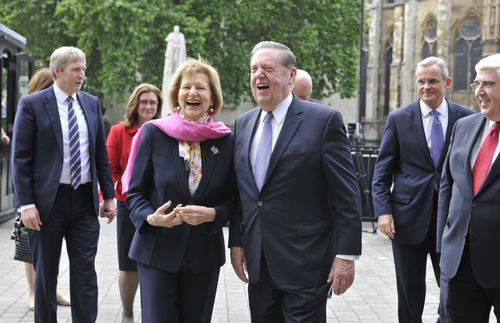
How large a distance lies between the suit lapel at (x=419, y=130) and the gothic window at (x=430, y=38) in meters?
43.5

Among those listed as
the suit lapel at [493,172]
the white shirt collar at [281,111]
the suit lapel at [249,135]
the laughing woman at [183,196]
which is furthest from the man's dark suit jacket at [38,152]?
the suit lapel at [493,172]

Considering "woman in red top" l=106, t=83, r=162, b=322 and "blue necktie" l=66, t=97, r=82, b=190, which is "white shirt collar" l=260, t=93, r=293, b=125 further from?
"woman in red top" l=106, t=83, r=162, b=322

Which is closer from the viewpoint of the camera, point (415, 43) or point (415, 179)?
point (415, 179)

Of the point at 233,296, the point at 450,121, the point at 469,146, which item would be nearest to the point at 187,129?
the point at 469,146

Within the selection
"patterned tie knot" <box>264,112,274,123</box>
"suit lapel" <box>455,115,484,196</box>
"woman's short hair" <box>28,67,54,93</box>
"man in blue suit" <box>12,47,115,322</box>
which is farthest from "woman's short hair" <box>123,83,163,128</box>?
"suit lapel" <box>455,115,484,196</box>

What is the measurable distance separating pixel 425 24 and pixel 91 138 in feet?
148

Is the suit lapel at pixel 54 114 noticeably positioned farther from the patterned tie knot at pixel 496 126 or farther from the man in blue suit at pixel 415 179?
the patterned tie knot at pixel 496 126

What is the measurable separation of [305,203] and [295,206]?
0.19 feet

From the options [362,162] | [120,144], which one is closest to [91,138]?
[120,144]

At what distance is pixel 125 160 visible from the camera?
773 cm

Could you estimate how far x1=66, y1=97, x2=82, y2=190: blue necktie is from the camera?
6.38 metres

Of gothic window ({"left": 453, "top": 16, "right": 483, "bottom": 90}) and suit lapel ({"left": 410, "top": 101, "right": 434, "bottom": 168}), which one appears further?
gothic window ({"left": 453, "top": 16, "right": 483, "bottom": 90})

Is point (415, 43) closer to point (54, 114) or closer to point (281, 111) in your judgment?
point (54, 114)

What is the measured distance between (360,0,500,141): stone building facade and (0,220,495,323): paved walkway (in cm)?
3296
